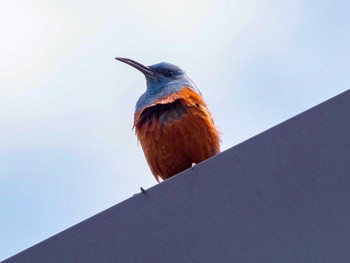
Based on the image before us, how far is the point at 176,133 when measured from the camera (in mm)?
4238

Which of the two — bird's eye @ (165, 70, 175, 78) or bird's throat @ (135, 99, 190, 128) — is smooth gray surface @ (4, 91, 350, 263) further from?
bird's eye @ (165, 70, 175, 78)

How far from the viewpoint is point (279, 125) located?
2.58 meters

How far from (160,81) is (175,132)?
1.04m

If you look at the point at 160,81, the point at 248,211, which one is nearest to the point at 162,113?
the point at 160,81

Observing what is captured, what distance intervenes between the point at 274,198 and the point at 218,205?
20 centimetres

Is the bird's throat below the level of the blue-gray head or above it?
below

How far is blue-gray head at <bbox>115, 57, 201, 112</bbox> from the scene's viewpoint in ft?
15.6

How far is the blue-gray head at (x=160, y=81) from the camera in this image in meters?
4.76

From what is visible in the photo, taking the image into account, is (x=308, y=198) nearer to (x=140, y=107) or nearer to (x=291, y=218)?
(x=291, y=218)

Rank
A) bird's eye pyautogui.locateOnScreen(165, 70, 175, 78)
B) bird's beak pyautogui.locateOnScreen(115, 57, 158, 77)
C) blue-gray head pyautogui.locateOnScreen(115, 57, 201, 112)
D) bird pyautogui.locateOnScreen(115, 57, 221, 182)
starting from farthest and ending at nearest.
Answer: bird's eye pyautogui.locateOnScreen(165, 70, 175, 78)
bird's beak pyautogui.locateOnScreen(115, 57, 158, 77)
blue-gray head pyautogui.locateOnScreen(115, 57, 201, 112)
bird pyautogui.locateOnScreen(115, 57, 221, 182)

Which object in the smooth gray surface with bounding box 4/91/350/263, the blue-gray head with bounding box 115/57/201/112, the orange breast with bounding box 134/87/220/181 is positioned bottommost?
the smooth gray surface with bounding box 4/91/350/263

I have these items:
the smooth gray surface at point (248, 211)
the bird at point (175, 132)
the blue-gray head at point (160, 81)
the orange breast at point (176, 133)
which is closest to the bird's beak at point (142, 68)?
the blue-gray head at point (160, 81)

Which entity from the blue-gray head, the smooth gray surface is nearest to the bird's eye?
the blue-gray head

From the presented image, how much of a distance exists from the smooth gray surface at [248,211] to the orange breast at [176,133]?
1.56m
